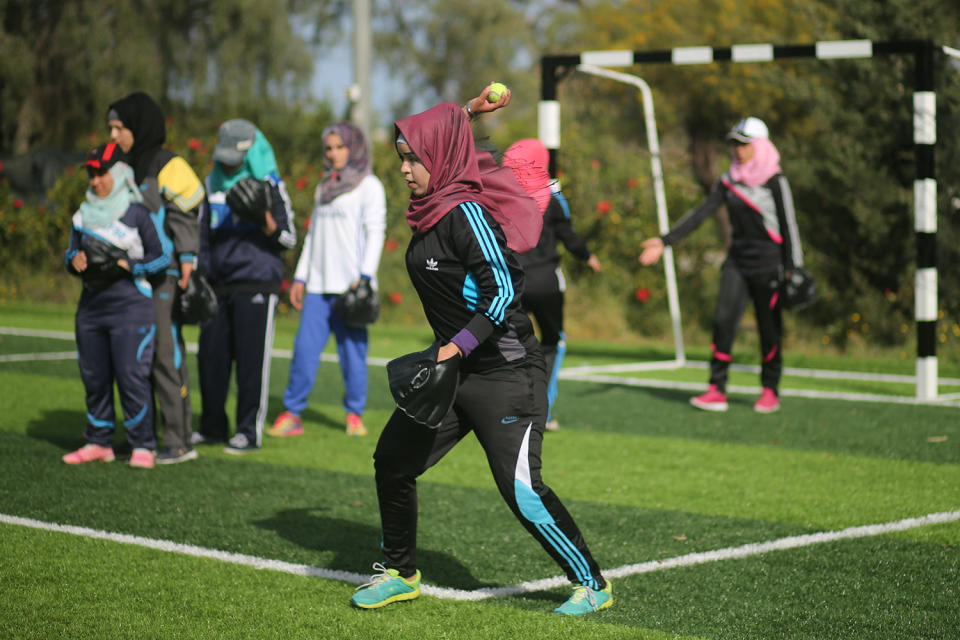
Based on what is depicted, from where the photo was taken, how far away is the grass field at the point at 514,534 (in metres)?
4.62

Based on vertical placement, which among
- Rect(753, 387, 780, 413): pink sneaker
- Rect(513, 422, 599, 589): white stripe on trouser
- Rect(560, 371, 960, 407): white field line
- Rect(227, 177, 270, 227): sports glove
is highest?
Rect(227, 177, 270, 227): sports glove

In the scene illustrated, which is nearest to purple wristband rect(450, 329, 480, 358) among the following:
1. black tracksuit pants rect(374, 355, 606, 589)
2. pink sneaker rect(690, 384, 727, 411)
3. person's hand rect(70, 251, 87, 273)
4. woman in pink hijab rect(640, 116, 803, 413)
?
black tracksuit pants rect(374, 355, 606, 589)

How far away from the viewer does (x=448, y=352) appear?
171 inches

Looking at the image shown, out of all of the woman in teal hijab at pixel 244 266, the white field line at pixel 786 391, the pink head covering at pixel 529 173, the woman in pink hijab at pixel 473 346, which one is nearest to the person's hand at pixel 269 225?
the woman in teal hijab at pixel 244 266

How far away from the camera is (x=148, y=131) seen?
754 cm

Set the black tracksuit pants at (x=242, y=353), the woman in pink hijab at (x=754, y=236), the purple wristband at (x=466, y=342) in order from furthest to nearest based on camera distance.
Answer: the woman in pink hijab at (x=754, y=236), the black tracksuit pants at (x=242, y=353), the purple wristband at (x=466, y=342)

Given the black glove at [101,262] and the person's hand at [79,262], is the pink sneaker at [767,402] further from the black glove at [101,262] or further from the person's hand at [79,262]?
the person's hand at [79,262]

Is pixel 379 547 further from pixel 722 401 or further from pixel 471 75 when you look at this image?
pixel 471 75

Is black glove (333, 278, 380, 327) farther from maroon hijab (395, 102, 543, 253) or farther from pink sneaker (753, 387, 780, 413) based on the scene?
maroon hijab (395, 102, 543, 253)

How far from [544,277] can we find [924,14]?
878 cm

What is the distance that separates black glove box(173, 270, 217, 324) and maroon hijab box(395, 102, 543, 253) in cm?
337

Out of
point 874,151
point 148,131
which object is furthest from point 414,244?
point 874,151

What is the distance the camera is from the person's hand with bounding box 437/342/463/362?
14.2ft

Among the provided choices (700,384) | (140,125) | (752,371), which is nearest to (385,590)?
(140,125)
